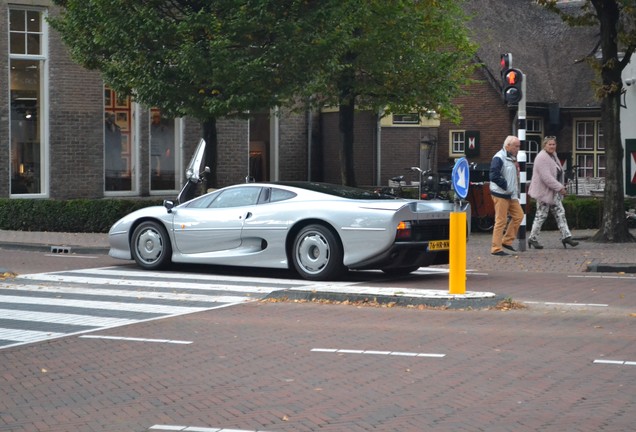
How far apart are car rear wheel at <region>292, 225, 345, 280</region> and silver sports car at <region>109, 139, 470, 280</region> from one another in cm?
1

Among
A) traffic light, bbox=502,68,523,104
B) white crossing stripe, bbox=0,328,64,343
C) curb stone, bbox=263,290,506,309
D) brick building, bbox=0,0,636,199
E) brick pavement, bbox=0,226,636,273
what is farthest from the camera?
brick building, bbox=0,0,636,199

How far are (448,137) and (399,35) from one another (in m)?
14.3

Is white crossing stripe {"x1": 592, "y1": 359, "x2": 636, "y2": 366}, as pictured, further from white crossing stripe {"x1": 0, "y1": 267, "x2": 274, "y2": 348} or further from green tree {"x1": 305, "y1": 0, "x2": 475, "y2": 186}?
green tree {"x1": 305, "y1": 0, "x2": 475, "y2": 186}

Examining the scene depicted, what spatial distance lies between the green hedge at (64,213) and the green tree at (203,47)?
8.49ft

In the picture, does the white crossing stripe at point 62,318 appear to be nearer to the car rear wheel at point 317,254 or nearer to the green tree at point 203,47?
the car rear wheel at point 317,254

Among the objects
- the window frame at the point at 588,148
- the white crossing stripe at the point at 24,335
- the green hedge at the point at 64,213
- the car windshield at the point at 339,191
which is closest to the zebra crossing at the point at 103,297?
the white crossing stripe at the point at 24,335

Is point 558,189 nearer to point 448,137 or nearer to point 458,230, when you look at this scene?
point 458,230

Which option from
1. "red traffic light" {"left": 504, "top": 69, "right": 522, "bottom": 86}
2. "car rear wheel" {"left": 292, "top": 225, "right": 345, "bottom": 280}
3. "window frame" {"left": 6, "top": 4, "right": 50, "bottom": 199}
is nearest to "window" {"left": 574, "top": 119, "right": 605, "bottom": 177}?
"window frame" {"left": 6, "top": 4, "right": 50, "bottom": 199}

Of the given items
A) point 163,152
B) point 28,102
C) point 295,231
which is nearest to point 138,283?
point 295,231

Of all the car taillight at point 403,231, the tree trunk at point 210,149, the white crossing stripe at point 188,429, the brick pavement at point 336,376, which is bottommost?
the white crossing stripe at point 188,429

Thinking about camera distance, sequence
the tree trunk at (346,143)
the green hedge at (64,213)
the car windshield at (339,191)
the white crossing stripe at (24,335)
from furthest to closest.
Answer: the tree trunk at (346,143) < the green hedge at (64,213) < the car windshield at (339,191) < the white crossing stripe at (24,335)

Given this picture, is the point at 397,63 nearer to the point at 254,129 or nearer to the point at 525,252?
the point at 254,129

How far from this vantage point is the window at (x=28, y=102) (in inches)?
1065

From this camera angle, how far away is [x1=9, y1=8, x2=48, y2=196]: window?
27062 millimetres
